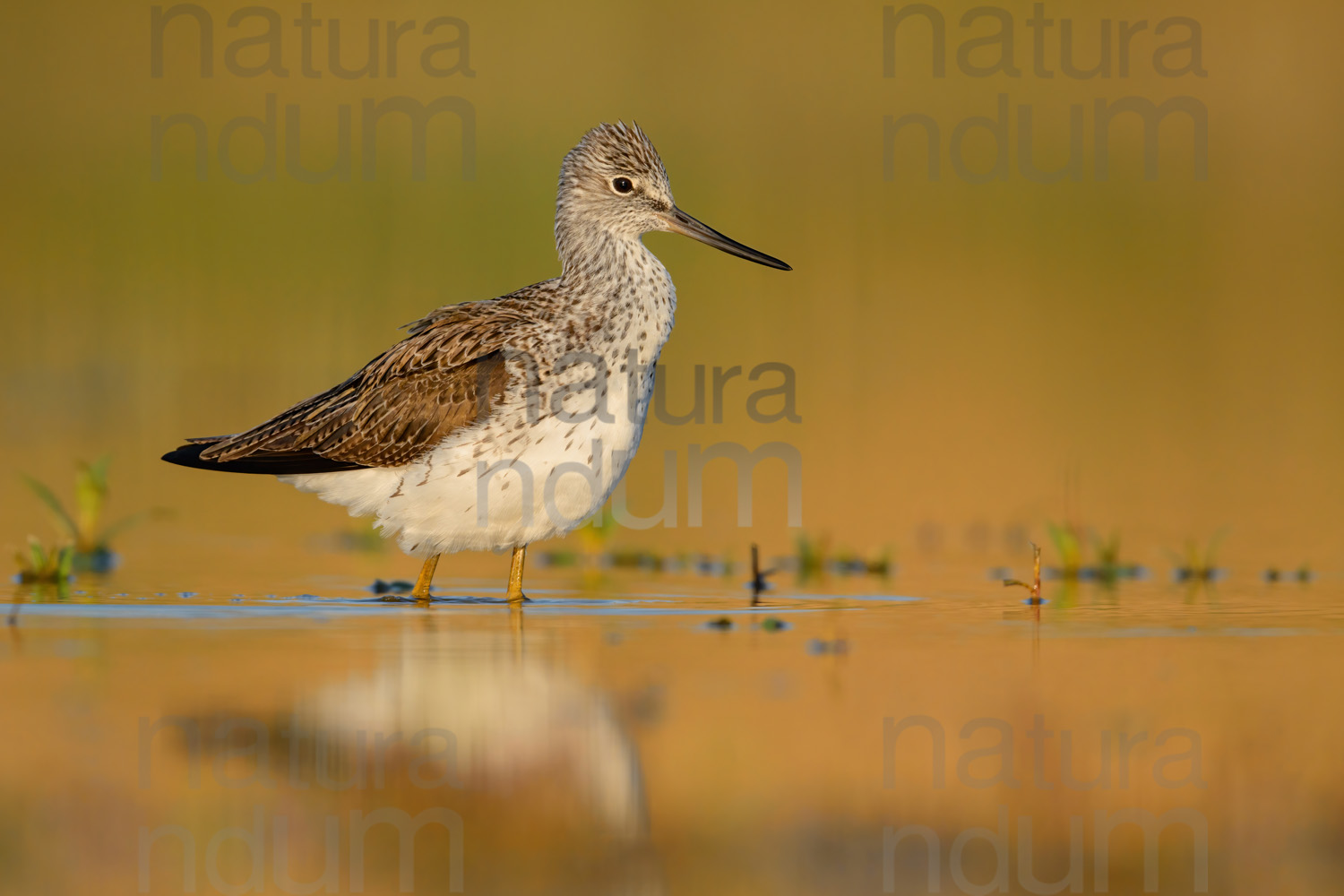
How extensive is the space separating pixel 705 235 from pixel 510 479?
7.71 ft

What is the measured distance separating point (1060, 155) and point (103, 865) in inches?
1061

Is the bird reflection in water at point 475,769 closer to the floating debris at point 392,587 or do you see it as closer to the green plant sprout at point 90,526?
the floating debris at point 392,587

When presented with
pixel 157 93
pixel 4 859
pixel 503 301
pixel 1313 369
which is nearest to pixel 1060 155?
pixel 1313 369

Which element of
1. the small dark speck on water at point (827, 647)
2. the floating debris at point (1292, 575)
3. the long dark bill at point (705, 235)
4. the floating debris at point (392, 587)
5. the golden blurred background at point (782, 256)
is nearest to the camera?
the small dark speck on water at point (827, 647)

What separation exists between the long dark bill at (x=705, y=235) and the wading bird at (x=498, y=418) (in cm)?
29

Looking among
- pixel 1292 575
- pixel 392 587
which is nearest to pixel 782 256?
pixel 1292 575

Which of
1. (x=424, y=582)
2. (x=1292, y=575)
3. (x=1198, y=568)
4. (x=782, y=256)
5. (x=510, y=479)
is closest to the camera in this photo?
(x=510, y=479)

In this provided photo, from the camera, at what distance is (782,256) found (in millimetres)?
23969

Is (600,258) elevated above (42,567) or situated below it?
above

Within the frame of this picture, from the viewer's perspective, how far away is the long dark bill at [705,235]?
32.8 feet

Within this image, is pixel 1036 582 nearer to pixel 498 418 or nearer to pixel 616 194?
pixel 498 418

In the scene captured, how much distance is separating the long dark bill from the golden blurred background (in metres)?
1.80

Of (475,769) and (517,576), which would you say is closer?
(475,769)

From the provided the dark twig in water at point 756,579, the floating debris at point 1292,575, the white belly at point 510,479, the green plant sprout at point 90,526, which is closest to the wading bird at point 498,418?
the white belly at point 510,479
